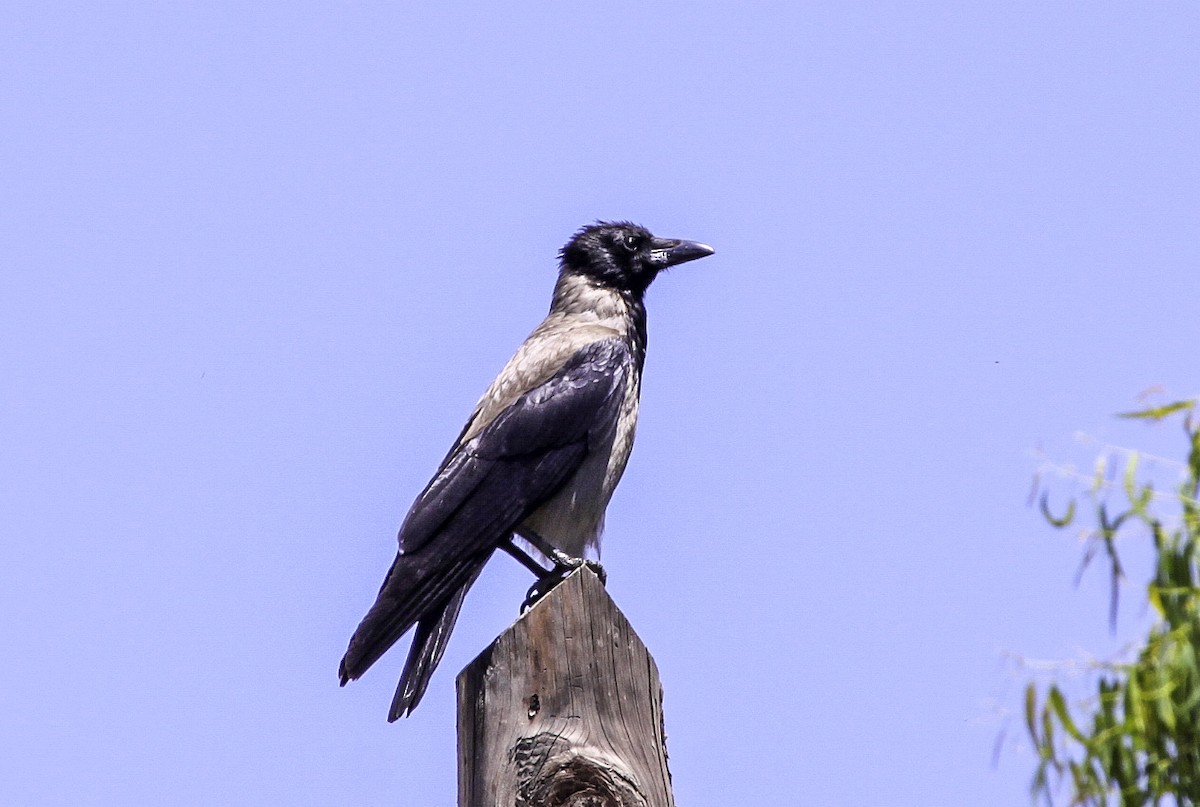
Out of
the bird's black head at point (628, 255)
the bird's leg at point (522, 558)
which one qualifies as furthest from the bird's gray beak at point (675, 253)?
the bird's leg at point (522, 558)

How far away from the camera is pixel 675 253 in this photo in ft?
25.5

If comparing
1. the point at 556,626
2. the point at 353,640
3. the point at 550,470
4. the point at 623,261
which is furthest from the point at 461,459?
the point at 556,626

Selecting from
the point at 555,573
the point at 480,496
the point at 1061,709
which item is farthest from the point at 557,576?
the point at 1061,709

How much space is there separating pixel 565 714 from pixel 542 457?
284cm

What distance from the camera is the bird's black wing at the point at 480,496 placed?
16.9 feet

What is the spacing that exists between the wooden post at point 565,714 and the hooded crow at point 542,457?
1376 mm

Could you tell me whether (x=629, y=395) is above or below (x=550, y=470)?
above

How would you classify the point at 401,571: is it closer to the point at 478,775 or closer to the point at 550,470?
the point at 550,470

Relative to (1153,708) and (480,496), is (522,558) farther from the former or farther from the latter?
(1153,708)

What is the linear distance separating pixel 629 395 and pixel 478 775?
11.4 feet

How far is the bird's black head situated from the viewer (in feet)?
25.4

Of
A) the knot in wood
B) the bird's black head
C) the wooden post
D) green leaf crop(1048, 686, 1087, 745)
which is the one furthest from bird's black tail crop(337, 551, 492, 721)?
the bird's black head

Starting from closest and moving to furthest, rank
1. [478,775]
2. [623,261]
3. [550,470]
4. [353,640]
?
[478,775] → [353,640] → [550,470] → [623,261]

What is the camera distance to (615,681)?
3.55 meters
